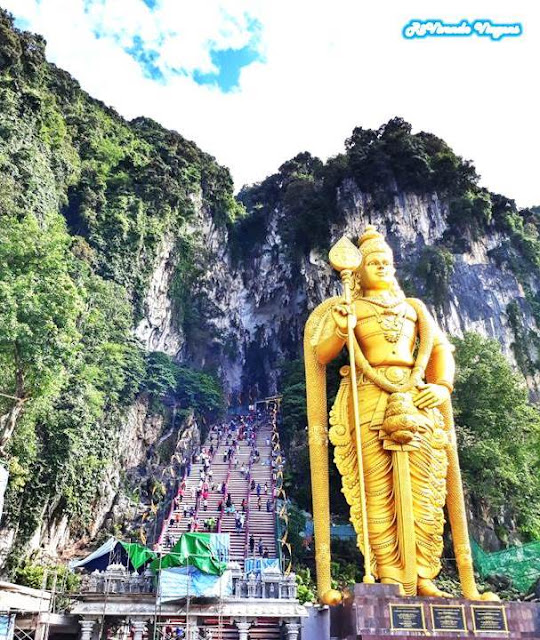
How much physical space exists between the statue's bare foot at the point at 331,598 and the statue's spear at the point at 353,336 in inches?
20.1

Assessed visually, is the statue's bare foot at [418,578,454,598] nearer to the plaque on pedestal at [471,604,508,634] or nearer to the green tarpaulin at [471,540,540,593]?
the plaque on pedestal at [471,604,508,634]

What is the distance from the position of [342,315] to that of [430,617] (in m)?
3.05

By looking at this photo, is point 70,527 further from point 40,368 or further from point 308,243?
point 308,243

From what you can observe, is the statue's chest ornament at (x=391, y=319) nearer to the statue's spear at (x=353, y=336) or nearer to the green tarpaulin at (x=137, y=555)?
the statue's spear at (x=353, y=336)

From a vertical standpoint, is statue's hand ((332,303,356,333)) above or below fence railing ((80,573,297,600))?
above

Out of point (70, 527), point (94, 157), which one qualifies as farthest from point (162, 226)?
point (70, 527)

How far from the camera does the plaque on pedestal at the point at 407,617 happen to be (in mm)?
5109

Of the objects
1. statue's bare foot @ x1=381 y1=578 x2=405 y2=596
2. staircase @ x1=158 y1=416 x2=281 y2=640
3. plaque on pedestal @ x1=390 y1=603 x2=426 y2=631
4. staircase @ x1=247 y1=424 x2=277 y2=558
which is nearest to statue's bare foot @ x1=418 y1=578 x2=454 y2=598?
statue's bare foot @ x1=381 y1=578 x2=405 y2=596

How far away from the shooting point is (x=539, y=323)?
25438 millimetres

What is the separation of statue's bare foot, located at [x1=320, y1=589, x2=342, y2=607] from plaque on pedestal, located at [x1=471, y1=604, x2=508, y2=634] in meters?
1.25

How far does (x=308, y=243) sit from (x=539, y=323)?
10.7 meters

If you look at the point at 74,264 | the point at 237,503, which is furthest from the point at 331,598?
the point at 74,264

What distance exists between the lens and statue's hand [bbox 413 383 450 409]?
20.9ft

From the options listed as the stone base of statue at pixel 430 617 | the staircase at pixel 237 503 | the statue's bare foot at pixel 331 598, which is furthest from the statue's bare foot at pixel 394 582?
the staircase at pixel 237 503
